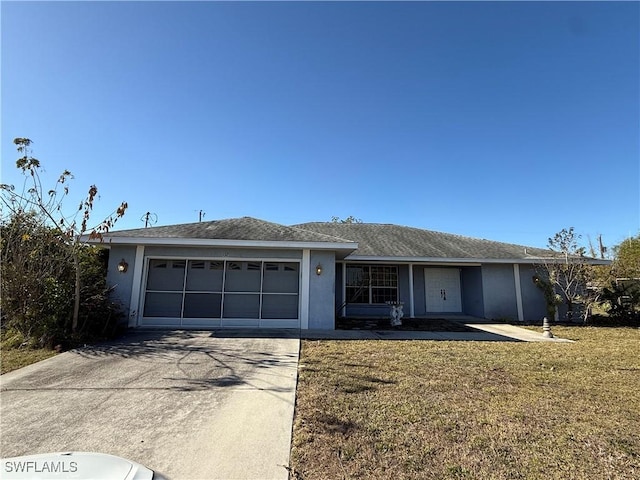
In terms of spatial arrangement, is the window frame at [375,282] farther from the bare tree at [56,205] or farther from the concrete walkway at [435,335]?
the bare tree at [56,205]

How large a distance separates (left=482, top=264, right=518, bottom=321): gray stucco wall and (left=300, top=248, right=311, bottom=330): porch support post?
27.5ft

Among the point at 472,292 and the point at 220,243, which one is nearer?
the point at 220,243

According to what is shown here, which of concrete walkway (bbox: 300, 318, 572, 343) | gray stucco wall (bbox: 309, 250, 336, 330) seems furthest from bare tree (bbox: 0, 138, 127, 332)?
concrete walkway (bbox: 300, 318, 572, 343)

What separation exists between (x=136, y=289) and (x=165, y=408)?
7.14 m

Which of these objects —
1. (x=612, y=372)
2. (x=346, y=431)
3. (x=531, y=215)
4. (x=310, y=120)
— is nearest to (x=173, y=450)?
(x=346, y=431)

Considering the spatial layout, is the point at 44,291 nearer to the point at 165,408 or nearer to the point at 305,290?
the point at 165,408

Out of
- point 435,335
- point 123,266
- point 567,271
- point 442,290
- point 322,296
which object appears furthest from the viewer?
point 442,290

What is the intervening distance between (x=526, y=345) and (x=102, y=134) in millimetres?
14344

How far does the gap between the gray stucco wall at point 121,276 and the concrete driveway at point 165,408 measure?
282 centimetres

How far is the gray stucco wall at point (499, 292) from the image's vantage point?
13828mm

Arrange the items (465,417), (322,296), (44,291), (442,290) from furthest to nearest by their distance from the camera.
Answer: (442,290) → (322,296) → (44,291) → (465,417)

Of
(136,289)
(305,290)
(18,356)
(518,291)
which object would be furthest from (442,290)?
(18,356)

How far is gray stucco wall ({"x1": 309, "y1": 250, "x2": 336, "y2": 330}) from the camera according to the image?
10.4 metres

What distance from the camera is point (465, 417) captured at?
385 centimetres
